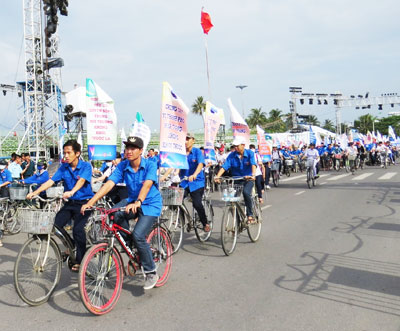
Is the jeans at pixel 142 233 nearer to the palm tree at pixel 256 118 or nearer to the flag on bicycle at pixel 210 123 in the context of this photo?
the flag on bicycle at pixel 210 123

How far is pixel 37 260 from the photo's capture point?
462cm

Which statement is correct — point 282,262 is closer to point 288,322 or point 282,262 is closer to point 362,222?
point 288,322

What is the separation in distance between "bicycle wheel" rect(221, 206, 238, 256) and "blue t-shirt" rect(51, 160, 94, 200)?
2.21 meters

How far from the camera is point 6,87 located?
42.1 m

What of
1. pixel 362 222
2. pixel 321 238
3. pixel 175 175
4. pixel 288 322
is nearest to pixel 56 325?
pixel 288 322

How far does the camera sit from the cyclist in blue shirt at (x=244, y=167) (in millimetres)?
7287

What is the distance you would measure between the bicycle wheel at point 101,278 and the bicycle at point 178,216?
1.98 meters

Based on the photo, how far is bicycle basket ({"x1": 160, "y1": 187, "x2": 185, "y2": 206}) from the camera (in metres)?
6.43

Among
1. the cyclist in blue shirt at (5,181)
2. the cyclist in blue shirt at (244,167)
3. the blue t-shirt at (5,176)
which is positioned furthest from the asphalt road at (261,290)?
the blue t-shirt at (5,176)

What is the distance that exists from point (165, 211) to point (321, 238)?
9.78 feet

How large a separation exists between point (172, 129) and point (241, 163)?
1.67 metres

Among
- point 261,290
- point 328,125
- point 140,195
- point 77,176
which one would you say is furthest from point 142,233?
point 328,125

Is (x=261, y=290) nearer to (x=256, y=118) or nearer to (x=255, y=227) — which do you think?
(x=255, y=227)

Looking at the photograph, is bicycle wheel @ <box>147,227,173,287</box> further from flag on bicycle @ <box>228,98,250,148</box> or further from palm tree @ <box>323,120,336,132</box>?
palm tree @ <box>323,120,336,132</box>
